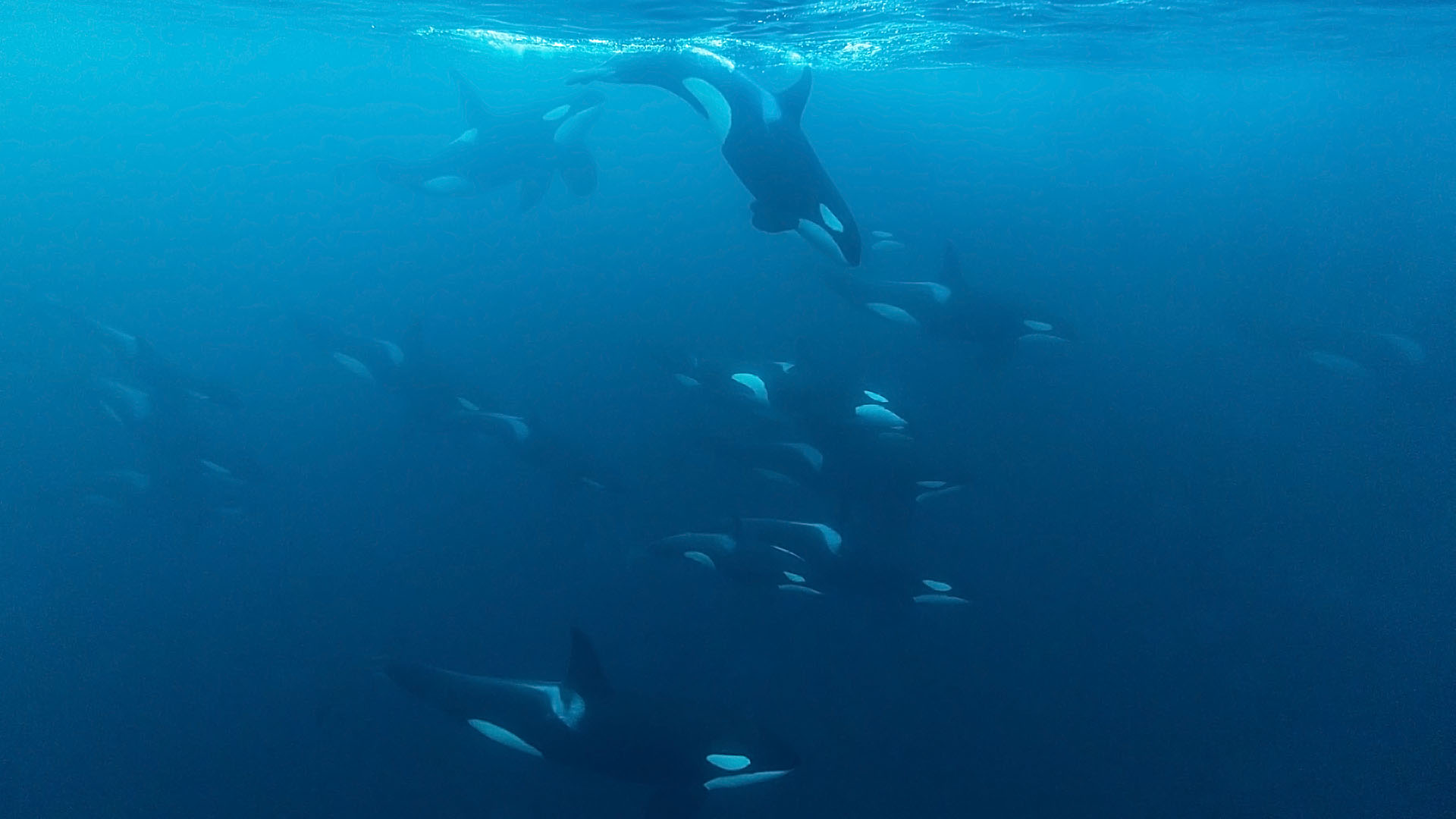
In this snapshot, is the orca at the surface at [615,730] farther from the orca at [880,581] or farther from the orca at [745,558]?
the orca at [880,581]

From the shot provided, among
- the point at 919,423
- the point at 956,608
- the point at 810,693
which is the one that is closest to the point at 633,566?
the point at 810,693

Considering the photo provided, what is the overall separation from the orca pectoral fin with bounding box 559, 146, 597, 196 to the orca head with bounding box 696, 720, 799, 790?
10.2 meters

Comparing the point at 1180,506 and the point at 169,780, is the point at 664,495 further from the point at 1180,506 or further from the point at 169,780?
the point at 1180,506

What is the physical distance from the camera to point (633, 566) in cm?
873

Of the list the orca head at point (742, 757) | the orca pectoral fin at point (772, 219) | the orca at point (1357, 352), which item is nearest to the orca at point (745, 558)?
the orca head at point (742, 757)

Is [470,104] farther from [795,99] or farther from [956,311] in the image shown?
[795,99]

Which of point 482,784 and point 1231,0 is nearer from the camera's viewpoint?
point 482,784

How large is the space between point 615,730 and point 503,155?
9.61 metres

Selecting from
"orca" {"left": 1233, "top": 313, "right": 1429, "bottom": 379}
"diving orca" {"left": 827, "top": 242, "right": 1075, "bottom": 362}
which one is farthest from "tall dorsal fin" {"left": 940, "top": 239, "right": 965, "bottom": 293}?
"orca" {"left": 1233, "top": 313, "right": 1429, "bottom": 379}

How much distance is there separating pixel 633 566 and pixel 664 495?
1282 mm

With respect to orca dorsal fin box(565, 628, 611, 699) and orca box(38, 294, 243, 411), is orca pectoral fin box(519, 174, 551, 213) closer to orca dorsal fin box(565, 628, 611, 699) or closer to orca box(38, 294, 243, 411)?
orca box(38, 294, 243, 411)

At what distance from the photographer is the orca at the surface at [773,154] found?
5707 mm

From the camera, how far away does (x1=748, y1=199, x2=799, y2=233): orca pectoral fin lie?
19.0ft

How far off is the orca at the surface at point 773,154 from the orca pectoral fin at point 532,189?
22.9ft
